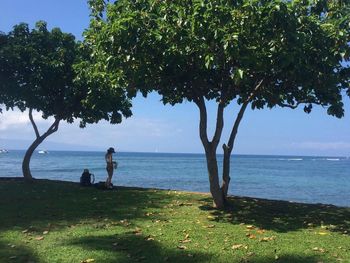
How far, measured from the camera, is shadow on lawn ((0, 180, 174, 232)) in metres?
11.6

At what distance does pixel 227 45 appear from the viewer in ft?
31.2

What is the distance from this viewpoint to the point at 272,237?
32.3 ft

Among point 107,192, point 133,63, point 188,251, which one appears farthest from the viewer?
point 107,192

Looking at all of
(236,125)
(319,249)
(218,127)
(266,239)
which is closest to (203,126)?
(218,127)

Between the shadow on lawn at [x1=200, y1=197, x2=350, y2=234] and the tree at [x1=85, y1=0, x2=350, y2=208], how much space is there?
1.12 m

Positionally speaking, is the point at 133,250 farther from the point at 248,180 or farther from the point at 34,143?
the point at 248,180

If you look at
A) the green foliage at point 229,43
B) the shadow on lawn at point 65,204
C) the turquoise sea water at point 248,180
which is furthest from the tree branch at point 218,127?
the turquoise sea water at point 248,180

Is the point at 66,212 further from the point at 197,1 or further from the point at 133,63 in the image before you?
the point at 197,1

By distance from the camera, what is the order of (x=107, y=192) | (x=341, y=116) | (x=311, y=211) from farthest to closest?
(x=107, y=192), (x=311, y=211), (x=341, y=116)

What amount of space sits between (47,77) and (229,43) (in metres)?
12.1

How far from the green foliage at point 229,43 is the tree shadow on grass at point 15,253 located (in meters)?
4.41

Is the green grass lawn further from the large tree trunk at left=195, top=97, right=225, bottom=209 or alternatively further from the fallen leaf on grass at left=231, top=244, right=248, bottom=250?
the large tree trunk at left=195, top=97, right=225, bottom=209

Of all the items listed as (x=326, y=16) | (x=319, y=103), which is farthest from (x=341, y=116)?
(x=326, y=16)

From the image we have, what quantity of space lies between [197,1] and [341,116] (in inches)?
197
